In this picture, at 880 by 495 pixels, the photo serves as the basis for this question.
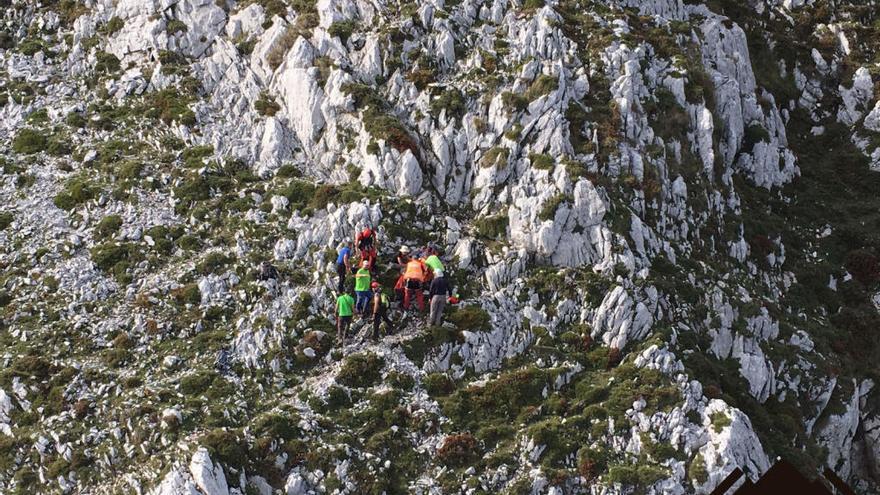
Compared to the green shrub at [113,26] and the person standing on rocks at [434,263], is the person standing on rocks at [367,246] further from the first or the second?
the green shrub at [113,26]

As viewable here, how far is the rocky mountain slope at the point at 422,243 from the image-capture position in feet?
85.6

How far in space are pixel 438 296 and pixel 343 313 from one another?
141 inches

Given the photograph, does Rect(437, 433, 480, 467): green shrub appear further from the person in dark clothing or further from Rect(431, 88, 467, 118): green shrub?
Rect(431, 88, 467, 118): green shrub

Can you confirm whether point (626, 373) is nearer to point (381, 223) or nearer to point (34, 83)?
point (381, 223)

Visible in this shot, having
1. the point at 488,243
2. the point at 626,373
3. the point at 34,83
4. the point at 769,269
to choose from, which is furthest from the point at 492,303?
the point at 34,83

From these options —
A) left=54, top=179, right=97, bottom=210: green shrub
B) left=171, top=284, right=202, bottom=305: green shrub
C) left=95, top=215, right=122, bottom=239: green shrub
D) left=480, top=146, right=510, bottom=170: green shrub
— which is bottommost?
left=171, top=284, right=202, bottom=305: green shrub

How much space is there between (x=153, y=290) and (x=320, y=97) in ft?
38.4

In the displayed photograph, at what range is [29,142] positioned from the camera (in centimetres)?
3725

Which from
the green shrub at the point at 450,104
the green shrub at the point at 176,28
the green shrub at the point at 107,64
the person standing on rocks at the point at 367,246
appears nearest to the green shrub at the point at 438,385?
the person standing on rocks at the point at 367,246

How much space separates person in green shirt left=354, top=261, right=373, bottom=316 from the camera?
28.9 metres

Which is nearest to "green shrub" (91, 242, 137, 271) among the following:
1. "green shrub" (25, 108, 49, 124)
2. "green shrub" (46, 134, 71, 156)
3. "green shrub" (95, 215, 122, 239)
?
"green shrub" (95, 215, 122, 239)

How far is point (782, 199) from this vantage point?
40719 mm

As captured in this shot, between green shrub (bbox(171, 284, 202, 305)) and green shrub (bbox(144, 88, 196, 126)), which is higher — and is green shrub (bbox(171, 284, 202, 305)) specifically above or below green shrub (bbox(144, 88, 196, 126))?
below

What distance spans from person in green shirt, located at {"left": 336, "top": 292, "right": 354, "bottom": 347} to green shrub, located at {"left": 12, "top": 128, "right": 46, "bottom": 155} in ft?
59.6
